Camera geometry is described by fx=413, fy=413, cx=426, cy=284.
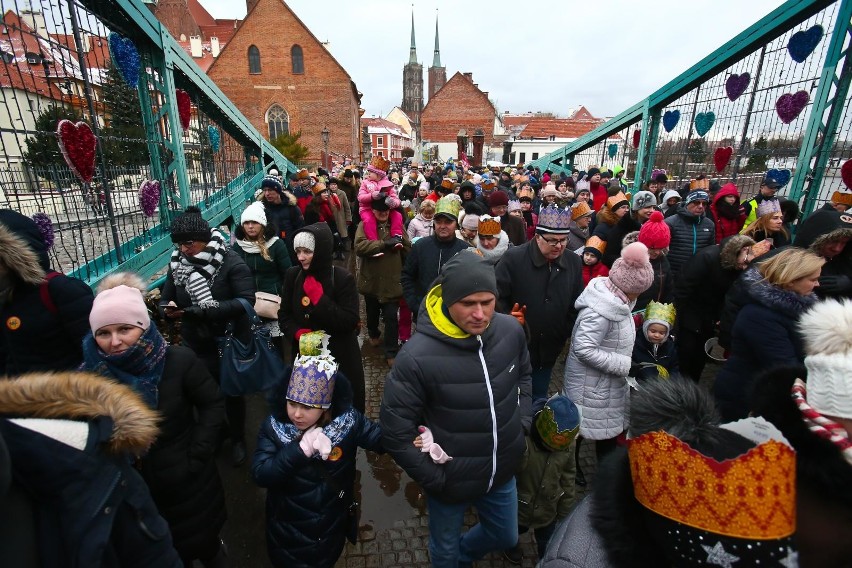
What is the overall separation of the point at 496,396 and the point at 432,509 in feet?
2.32

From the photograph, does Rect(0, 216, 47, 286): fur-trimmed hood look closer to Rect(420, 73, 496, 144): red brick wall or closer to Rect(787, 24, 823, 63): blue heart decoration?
Rect(787, 24, 823, 63): blue heart decoration

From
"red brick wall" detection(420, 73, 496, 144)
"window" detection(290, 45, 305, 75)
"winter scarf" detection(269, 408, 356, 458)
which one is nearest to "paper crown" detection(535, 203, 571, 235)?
"winter scarf" detection(269, 408, 356, 458)

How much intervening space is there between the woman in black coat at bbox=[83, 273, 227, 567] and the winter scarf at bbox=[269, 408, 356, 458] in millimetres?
342

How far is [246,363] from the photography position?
307cm

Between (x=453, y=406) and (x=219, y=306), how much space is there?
1.99 metres

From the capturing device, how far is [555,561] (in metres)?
1.17

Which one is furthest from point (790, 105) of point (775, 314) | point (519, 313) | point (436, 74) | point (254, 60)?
point (436, 74)

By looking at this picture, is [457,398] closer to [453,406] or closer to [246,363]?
[453,406]

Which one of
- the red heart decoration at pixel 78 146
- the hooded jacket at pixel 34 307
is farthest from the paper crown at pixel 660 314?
the red heart decoration at pixel 78 146

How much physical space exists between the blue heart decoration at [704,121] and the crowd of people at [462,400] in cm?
380

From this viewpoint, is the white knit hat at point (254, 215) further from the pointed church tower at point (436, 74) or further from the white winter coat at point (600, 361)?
the pointed church tower at point (436, 74)

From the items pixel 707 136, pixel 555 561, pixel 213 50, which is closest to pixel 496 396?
pixel 555 561

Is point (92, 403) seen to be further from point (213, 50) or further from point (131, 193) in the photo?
point (213, 50)

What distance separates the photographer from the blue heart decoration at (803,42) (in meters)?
5.70
